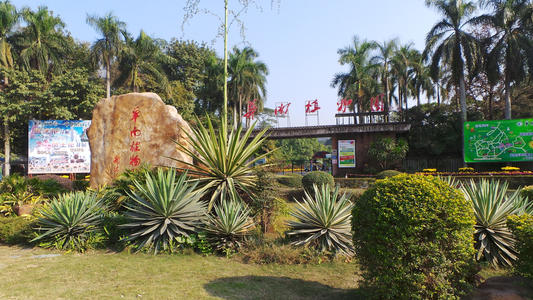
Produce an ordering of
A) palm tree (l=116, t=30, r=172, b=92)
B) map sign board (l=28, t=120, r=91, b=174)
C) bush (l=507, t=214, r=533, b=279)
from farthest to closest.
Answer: palm tree (l=116, t=30, r=172, b=92)
map sign board (l=28, t=120, r=91, b=174)
bush (l=507, t=214, r=533, b=279)

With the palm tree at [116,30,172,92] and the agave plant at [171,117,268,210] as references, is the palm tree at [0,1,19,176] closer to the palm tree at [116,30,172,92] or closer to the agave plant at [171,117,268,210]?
the palm tree at [116,30,172,92]

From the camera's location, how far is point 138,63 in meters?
26.5

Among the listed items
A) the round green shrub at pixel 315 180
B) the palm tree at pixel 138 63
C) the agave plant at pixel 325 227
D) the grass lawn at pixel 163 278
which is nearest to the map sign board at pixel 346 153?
the round green shrub at pixel 315 180

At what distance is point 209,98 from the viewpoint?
35.8 meters

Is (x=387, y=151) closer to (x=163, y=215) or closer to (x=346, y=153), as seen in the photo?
(x=346, y=153)

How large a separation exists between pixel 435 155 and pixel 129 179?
2447cm

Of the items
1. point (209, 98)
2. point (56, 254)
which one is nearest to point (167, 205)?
point (56, 254)

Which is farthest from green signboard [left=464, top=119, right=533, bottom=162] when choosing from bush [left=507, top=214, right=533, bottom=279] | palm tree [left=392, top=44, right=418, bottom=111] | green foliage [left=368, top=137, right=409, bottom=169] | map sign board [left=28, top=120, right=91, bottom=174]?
map sign board [left=28, top=120, right=91, bottom=174]

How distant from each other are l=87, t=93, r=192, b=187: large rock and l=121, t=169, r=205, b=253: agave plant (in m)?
2.08

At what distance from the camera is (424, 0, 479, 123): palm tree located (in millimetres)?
23812

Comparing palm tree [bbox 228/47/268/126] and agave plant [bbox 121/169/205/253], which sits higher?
palm tree [bbox 228/47/268/126]

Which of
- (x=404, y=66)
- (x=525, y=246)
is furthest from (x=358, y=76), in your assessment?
(x=525, y=246)

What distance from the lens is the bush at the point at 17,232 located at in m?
6.99

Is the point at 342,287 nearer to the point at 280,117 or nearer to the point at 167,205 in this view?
the point at 167,205
